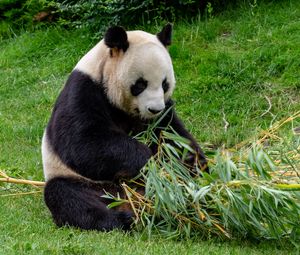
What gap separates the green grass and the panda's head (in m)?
1.20

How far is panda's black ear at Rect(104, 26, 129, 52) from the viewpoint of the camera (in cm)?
641

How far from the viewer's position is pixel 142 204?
606cm

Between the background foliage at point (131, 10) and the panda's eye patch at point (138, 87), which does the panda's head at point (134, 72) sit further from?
the background foliage at point (131, 10)

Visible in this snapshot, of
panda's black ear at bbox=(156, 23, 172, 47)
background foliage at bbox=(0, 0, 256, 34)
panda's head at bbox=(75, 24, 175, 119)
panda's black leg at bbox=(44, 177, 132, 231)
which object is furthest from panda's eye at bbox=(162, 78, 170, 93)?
background foliage at bbox=(0, 0, 256, 34)

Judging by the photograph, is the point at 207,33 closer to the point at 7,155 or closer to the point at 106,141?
the point at 7,155

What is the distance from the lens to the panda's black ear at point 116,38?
6.41 m

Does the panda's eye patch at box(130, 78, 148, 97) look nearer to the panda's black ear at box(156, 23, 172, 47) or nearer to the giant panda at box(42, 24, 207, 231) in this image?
the giant panda at box(42, 24, 207, 231)

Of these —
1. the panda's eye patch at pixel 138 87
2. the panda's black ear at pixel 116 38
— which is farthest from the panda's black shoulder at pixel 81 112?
the panda's black ear at pixel 116 38

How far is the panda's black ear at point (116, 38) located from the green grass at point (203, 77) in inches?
59.6

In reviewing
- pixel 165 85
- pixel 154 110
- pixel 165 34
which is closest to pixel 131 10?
pixel 165 34

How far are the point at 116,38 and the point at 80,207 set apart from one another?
1388 millimetres

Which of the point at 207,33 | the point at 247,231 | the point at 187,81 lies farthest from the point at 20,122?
the point at 247,231

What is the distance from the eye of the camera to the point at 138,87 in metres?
6.44

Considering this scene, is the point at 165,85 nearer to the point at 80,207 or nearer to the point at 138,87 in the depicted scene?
the point at 138,87
